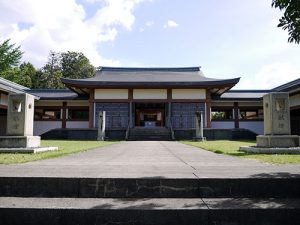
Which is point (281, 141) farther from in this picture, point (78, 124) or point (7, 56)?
point (7, 56)

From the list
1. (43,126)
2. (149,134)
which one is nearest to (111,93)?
(149,134)

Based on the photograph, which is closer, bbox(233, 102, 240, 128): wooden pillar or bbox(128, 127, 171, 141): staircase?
bbox(128, 127, 171, 141): staircase

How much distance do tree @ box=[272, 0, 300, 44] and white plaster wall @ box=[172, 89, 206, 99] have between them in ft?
68.9

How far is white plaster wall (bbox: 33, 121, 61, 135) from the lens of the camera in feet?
86.3

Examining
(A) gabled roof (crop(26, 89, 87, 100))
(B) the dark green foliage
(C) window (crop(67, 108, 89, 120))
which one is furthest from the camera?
(B) the dark green foliage

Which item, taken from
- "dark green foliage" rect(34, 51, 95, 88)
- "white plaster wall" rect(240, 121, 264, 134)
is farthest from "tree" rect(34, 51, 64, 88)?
"white plaster wall" rect(240, 121, 264, 134)

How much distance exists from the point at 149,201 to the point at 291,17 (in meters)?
3.19

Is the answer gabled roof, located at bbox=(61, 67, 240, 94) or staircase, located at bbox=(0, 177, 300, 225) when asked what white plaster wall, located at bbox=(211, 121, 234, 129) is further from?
staircase, located at bbox=(0, 177, 300, 225)

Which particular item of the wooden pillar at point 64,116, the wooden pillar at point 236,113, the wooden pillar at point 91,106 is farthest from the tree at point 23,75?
the wooden pillar at point 236,113

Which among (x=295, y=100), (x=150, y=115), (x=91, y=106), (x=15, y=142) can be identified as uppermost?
(x=295, y=100)

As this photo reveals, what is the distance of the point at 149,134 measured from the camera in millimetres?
23094

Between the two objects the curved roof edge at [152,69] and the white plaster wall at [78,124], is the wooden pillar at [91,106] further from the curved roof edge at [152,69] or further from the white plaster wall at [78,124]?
the curved roof edge at [152,69]

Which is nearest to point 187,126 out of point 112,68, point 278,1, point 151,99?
point 151,99
